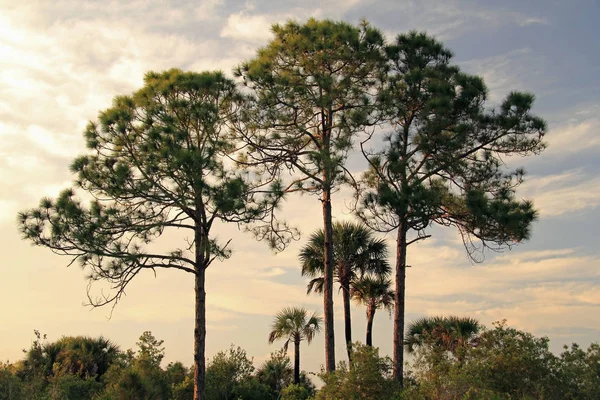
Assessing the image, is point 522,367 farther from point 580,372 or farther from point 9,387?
point 9,387

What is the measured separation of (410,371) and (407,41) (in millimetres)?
11328

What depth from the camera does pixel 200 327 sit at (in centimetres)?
1883

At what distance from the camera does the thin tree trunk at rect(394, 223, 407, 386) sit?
20.1 m

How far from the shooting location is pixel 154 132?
18859mm

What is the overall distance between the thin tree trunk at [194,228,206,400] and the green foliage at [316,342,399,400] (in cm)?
371

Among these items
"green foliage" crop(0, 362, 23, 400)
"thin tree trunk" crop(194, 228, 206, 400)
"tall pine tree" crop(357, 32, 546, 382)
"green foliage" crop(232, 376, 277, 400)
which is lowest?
"green foliage" crop(232, 376, 277, 400)

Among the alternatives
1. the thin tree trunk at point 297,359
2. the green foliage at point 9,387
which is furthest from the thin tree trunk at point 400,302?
the green foliage at point 9,387

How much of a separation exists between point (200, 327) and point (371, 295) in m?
10.0

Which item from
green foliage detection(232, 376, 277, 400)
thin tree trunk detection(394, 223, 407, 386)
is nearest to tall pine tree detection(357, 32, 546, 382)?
thin tree trunk detection(394, 223, 407, 386)

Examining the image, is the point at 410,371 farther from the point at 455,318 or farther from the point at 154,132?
the point at 154,132

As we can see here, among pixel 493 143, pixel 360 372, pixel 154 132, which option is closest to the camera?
pixel 360 372

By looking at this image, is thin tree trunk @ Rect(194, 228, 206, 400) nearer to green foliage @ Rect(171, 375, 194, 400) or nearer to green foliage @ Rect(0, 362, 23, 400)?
green foliage @ Rect(0, 362, 23, 400)

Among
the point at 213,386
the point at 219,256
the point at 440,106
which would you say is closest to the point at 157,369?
the point at 213,386

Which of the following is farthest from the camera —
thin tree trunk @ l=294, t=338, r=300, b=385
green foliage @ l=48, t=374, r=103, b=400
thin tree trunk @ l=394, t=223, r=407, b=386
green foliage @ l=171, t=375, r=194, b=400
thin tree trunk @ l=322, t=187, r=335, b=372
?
thin tree trunk @ l=294, t=338, r=300, b=385
